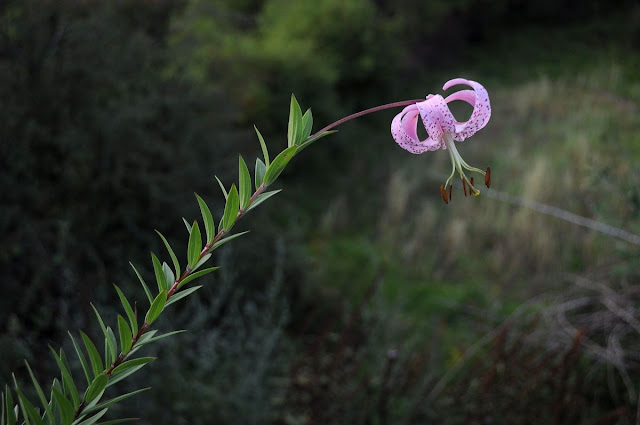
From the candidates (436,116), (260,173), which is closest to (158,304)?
(260,173)

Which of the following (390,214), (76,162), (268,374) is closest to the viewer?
(268,374)

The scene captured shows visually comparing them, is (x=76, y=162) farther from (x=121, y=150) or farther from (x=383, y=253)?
(x=383, y=253)

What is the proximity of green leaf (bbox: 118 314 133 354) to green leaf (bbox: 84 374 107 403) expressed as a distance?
26 mm

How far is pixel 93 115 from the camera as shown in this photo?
234 centimetres

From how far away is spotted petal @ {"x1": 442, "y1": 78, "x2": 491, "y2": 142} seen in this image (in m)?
0.58

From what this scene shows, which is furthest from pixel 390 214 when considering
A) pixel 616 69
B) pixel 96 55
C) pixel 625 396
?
pixel 616 69

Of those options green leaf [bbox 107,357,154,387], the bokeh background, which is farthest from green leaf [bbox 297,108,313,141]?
the bokeh background

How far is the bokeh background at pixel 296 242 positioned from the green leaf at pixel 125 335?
0.84 m

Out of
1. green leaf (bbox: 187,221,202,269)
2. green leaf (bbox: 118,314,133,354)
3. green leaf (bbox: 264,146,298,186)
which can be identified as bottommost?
green leaf (bbox: 118,314,133,354)

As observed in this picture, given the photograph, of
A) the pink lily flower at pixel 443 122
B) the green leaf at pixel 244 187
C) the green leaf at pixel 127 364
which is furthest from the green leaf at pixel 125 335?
the pink lily flower at pixel 443 122

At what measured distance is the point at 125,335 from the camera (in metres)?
0.46

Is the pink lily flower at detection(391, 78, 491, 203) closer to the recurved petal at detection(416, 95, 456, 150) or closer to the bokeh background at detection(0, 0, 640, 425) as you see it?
the recurved petal at detection(416, 95, 456, 150)

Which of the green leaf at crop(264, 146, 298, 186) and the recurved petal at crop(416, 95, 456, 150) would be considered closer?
the green leaf at crop(264, 146, 298, 186)

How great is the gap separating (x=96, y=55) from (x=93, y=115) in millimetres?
313
